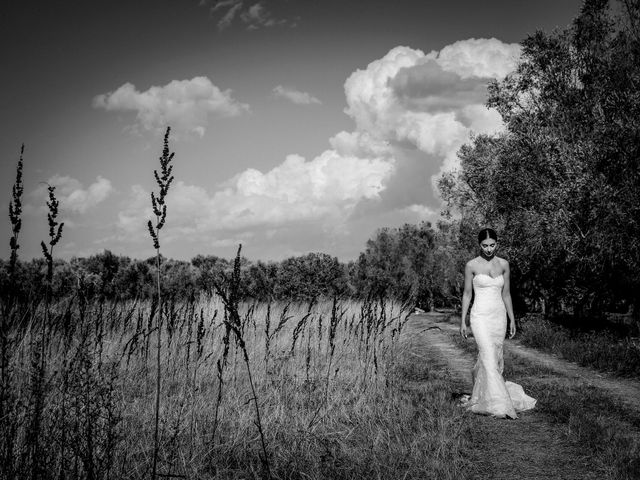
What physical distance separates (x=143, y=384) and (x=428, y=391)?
440 cm

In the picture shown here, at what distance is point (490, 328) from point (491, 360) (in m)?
0.48

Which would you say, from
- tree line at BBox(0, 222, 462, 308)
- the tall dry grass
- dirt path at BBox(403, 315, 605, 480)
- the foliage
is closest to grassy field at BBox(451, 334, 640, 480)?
dirt path at BBox(403, 315, 605, 480)

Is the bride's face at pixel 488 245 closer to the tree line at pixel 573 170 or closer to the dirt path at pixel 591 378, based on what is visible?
the tree line at pixel 573 170

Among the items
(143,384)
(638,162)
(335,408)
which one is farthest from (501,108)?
(143,384)

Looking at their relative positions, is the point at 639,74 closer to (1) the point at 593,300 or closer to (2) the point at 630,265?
(2) the point at 630,265

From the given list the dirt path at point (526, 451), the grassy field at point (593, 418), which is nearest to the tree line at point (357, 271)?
the grassy field at point (593, 418)

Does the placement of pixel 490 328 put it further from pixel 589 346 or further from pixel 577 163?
pixel 577 163

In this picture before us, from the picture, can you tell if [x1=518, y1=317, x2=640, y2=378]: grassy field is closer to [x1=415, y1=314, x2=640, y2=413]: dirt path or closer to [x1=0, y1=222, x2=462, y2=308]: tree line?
[x1=415, y1=314, x2=640, y2=413]: dirt path

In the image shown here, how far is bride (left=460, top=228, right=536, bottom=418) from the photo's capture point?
5766 mm

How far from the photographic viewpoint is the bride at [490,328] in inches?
227

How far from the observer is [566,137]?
521 inches

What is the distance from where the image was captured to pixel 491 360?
6078 millimetres

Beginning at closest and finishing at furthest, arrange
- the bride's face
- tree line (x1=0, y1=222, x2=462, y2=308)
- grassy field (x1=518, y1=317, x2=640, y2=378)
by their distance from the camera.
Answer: the bride's face
grassy field (x1=518, y1=317, x2=640, y2=378)
tree line (x1=0, y1=222, x2=462, y2=308)

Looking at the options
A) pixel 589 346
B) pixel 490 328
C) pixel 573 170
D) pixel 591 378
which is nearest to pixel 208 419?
pixel 490 328
